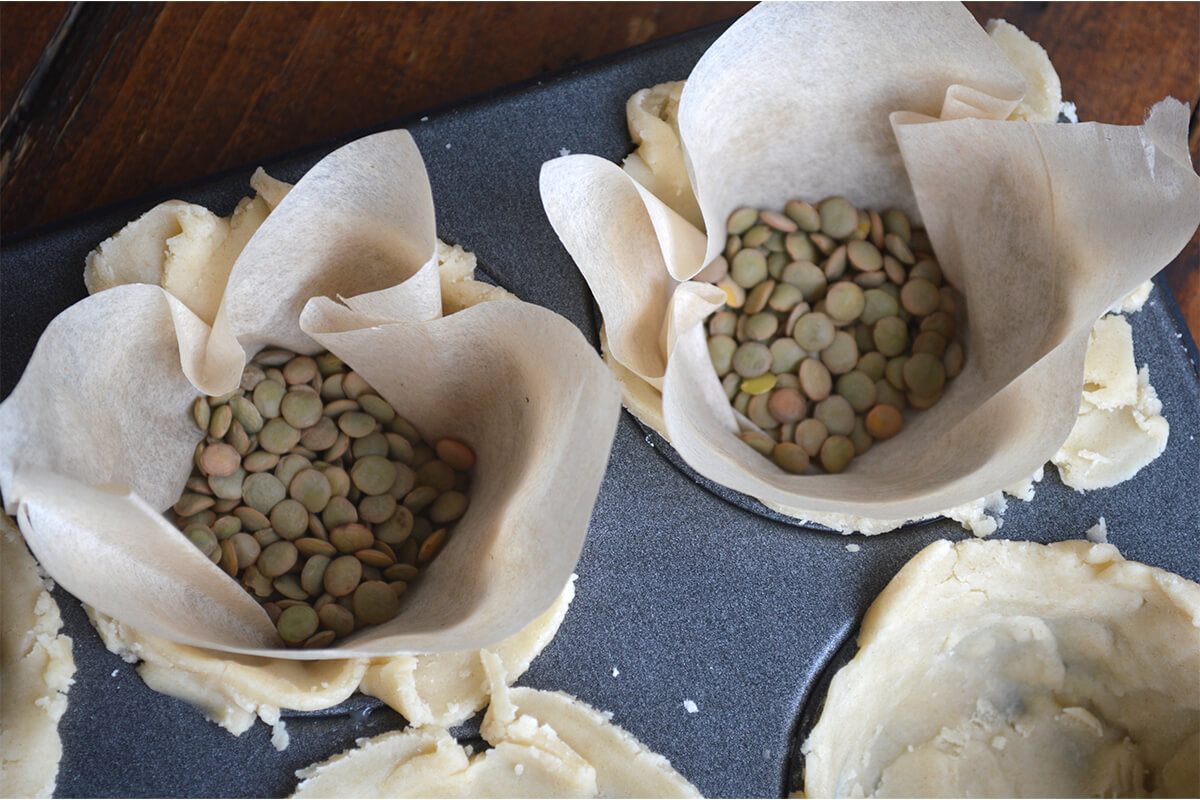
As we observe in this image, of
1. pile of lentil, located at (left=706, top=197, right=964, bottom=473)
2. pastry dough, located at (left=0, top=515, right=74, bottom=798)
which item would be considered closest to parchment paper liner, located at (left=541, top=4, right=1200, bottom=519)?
pile of lentil, located at (left=706, top=197, right=964, bottom=473)

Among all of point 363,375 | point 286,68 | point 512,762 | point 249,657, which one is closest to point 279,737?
point 249,657

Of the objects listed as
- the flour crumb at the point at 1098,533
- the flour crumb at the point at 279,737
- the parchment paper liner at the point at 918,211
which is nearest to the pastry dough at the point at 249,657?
the flour crumb at the point at 279,737

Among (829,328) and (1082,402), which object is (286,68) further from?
(1082,402)

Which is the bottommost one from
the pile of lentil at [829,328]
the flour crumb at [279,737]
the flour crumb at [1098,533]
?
the flour crumb at [1098,533]

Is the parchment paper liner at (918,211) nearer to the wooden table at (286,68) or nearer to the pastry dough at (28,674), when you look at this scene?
the wooden table at (286,68)

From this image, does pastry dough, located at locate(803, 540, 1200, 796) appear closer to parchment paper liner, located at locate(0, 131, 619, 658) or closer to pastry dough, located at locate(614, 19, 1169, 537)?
pastry dough, located at locate(614, 19, 1169, 537)

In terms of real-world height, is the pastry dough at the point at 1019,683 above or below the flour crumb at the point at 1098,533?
below

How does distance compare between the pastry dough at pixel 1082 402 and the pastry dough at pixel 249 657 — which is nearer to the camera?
the pastry dough at pixel 249 657
